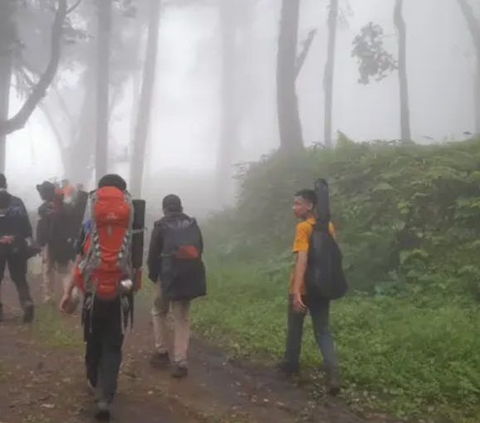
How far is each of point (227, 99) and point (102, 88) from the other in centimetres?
2004

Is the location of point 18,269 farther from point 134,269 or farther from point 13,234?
point 134,269

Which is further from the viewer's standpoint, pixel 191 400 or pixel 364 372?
pixel 364 372

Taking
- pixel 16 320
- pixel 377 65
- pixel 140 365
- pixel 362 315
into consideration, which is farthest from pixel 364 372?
pixel 377 65

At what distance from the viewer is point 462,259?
10.4 meters

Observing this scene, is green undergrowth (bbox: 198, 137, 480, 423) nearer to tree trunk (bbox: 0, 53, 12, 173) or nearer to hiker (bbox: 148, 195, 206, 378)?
hiker (bbox: 148, 195, 206, 378)

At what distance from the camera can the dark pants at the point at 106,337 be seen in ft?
18.7

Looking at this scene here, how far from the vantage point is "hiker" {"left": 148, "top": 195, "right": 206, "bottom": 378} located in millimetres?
6984

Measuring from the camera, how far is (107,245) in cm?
568

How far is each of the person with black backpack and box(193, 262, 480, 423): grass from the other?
0.56 meters

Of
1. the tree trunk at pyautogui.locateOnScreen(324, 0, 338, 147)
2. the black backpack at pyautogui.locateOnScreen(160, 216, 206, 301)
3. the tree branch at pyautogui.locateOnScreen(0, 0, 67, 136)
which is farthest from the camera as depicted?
the tree trunk at pyautogui.locateOnScreen(324, 0, 338, 147)

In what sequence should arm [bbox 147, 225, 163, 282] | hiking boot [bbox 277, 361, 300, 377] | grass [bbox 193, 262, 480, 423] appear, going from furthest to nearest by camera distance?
hiking boot [bbox 277, 361, 300, 377] → arm [bbox 147, 225, 163, 282] → grass [bbox 193, 262, 480, 423]

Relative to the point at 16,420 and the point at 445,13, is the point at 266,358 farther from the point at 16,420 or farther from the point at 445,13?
the point at 445,13

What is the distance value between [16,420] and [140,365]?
6.59 ft

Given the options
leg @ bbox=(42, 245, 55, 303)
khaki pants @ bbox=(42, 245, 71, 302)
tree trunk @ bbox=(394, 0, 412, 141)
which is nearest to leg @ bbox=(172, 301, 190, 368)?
khaki pants @ bbox=(42, 245, 71, 302)
